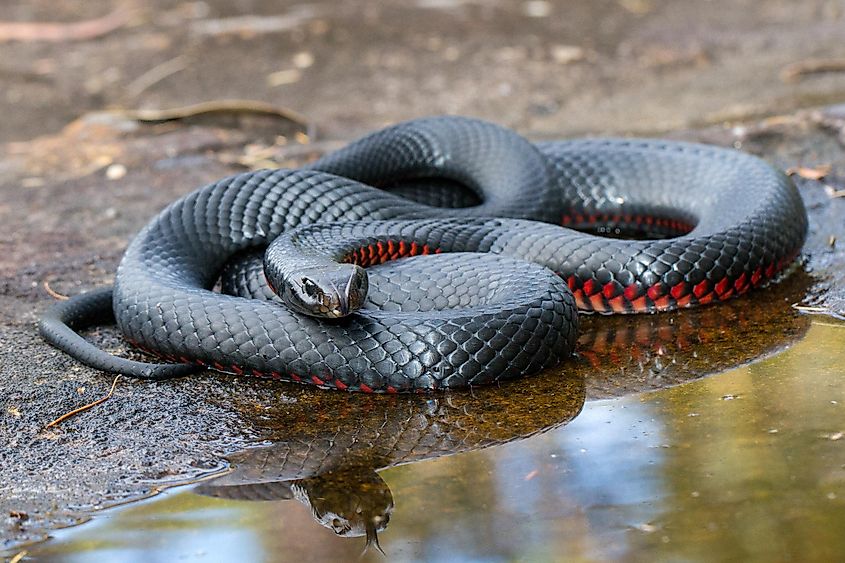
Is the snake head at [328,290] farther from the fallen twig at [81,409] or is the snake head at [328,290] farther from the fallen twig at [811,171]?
the fallen twig at [811,171]

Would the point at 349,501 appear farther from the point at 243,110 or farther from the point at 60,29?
the point at 60,29

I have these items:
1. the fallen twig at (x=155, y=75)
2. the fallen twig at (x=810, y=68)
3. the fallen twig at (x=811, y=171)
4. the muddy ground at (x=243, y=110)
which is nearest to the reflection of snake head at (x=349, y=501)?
the muddy ground at (x=243, y=110)

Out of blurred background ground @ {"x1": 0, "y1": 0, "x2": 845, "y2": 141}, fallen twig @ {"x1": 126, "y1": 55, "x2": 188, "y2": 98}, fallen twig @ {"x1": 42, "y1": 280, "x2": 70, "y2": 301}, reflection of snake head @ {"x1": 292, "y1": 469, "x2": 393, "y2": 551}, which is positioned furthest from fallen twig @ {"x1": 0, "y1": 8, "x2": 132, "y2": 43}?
reflection of snake head @ {"x1": 292, "y1": 469, "x2": 393, "y2": 551}

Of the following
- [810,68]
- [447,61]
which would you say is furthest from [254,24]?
[810,68]

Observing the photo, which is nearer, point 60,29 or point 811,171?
point 811,171

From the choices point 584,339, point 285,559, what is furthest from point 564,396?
point 285,559

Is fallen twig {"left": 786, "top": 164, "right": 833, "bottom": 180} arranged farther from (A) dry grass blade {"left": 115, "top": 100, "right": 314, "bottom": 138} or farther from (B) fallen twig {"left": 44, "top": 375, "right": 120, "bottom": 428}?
(B) fallen twig {"left": 44, "top": 375, "right": 120, "bottom": 428}
